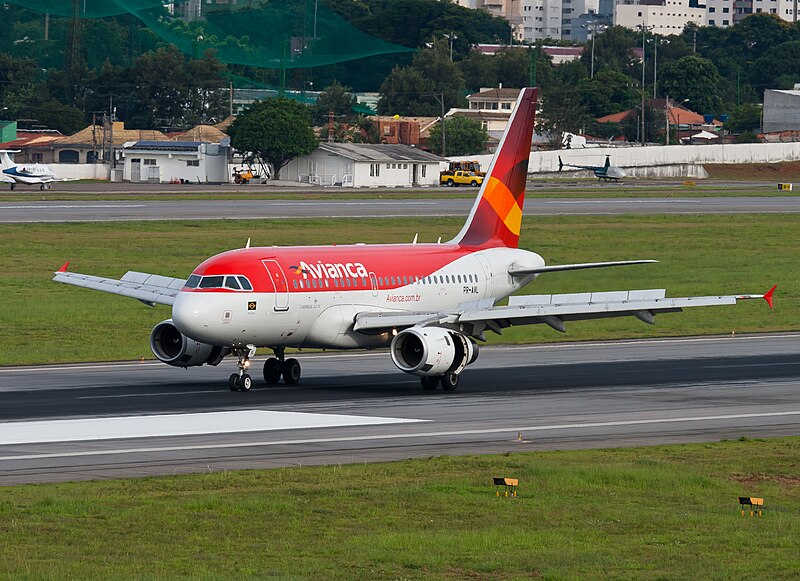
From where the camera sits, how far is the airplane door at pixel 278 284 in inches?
1661

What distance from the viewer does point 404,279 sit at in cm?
4666

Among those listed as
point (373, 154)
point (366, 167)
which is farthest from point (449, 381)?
point (373, 154)

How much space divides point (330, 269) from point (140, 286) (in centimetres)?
720

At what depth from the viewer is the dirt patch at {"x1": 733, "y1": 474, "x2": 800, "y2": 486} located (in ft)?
93.3

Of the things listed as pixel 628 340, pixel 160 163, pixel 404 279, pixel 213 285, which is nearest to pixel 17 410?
pixel 213 285

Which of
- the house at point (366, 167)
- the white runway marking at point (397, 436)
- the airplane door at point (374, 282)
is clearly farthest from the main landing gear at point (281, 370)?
the house at point (366, 167)

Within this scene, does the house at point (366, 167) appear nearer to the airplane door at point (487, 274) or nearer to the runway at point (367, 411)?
the runway at point (367, 411)

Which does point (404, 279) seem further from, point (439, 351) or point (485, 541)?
point (485, 541)

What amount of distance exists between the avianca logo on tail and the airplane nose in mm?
3460

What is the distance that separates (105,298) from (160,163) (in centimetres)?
13058

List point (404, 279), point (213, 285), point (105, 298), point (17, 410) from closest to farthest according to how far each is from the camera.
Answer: point (17, 410)
point (213, 285)
point (404, 279)
point (105, 298)

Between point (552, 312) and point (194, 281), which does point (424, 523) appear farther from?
point (552, 312)

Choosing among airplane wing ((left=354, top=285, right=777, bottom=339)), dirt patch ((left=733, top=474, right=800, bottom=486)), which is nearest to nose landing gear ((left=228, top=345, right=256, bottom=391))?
airplane wing ((left=354, top=285, right=777, bottom=339))

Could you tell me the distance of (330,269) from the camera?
4431 centimetres
